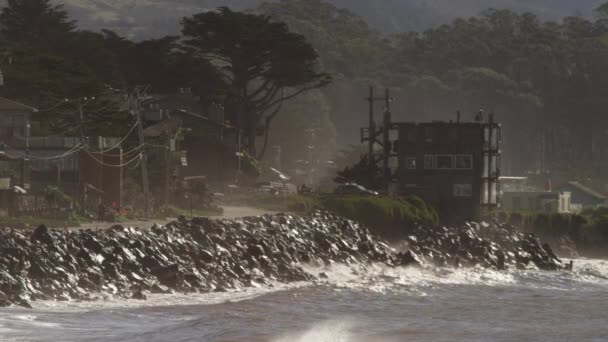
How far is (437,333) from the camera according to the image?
3659 cm

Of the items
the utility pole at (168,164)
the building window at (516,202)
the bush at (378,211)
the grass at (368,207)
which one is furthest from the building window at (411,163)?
the building window at (516,202)

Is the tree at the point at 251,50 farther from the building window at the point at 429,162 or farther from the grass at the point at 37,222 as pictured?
the grass at the point at 37,222

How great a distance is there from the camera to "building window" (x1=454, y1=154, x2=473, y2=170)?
89.9 metres

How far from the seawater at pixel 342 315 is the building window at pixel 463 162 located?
115 feet

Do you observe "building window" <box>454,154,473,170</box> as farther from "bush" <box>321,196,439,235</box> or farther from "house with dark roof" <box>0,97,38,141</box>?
"house with dark roof" <box>0,97,38,141</box>

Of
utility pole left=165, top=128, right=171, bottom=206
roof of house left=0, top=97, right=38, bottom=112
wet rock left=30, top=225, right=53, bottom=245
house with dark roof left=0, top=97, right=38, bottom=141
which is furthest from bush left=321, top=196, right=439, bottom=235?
wet rock left=30, top=225, right=53, bottom=245

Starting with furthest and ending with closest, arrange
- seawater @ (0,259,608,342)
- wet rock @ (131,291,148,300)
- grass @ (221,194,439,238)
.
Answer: grass @ (221,194,439,238)
wet rock @ (131,291,148,300)
seawater @ (0,259,608,342)

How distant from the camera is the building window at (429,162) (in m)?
90.2

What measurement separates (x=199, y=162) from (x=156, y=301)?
54.4m

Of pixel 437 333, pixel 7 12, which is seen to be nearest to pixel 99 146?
pixel 437 333

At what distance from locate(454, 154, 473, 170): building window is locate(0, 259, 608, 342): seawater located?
3508cm

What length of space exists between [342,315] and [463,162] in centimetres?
5081

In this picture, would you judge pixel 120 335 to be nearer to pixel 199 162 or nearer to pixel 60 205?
pixel 60 205

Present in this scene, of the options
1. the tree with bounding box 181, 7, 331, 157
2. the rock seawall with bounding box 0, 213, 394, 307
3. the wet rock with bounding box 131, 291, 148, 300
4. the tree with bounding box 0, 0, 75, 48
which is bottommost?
the wet rock with bounding box 131, 291, 148, 300
